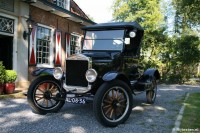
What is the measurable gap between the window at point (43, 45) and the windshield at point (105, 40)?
637 centimetres

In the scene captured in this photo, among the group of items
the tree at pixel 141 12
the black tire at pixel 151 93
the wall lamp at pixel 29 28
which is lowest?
the black tire at pixel 151 93

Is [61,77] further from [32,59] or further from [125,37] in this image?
[32,59]

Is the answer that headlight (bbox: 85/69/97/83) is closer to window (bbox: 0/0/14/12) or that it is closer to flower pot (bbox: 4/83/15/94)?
flower pot (bbox: 4/83/15/94)

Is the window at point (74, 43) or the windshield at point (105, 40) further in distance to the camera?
the window at point (74, 43)

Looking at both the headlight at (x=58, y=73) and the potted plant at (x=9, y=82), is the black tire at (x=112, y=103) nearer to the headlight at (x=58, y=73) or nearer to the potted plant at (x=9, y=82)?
the headlight at (x=58, y=73)

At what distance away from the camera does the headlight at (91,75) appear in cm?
590

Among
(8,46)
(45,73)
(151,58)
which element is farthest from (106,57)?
(151,58)

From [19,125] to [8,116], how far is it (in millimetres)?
963

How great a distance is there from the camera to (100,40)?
7.41 metres

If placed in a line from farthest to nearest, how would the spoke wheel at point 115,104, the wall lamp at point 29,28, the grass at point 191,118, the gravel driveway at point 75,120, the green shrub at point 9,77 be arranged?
1. the wall lamp at point 29,28
2. the green shrub at point 9,77
3. the spoke wheel at point 115,104
4. the grass at point 191,118
5. the gravel driveway at point 75,120

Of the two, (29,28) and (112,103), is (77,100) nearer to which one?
(112,103)

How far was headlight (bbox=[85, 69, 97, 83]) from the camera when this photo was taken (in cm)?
590

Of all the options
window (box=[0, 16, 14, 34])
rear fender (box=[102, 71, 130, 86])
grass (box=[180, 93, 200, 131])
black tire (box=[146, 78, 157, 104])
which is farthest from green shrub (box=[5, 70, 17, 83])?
grass (box=[180, 93, 200, 131])

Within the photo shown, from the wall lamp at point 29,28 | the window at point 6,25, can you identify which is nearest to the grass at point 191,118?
the wall lamp at point 29,28
